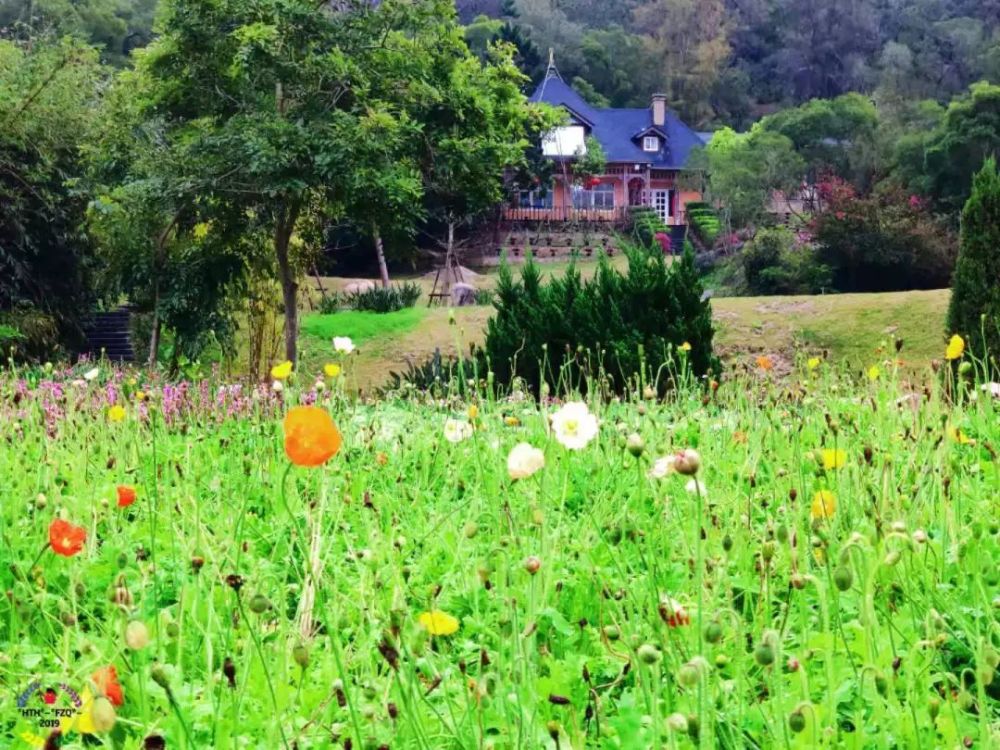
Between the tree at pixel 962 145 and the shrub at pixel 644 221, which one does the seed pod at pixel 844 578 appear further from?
the shrub at pixel 644 221

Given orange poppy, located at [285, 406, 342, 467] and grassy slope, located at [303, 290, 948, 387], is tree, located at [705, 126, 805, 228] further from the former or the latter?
orange poppy, located at [285, 406, 342, 467]

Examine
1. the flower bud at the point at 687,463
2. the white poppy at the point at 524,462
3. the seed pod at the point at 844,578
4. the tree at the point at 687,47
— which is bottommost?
the seed pod at the point at 844,578

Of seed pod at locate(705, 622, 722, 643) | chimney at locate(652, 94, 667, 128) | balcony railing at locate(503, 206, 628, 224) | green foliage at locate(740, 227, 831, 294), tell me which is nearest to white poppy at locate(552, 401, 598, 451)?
seed pod at locate(705, 622, 722, 643)

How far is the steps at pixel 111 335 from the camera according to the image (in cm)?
1478

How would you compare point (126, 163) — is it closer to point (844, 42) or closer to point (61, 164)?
point (61, 164)

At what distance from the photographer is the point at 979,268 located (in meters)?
7.67

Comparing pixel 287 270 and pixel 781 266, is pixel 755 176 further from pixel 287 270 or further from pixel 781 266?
pixel 287 270

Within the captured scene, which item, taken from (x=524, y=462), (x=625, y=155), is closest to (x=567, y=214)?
(x=625, y=155)

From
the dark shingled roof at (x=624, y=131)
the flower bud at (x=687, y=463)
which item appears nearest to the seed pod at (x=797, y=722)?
the flower bud at (x=687, y=463)

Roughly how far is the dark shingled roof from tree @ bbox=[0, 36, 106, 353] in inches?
945

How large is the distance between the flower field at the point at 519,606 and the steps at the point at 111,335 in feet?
39.8

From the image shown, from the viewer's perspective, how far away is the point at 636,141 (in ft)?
121

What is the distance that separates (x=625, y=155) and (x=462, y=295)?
19.0m

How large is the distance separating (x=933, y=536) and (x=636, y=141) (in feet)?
118
